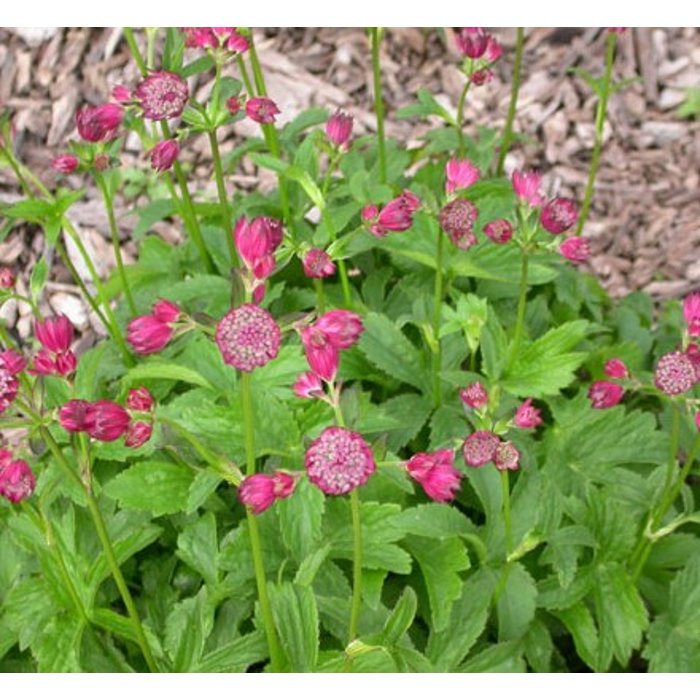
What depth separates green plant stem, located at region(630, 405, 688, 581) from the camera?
1.78 meters

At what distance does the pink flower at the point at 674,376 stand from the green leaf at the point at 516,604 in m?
0.55

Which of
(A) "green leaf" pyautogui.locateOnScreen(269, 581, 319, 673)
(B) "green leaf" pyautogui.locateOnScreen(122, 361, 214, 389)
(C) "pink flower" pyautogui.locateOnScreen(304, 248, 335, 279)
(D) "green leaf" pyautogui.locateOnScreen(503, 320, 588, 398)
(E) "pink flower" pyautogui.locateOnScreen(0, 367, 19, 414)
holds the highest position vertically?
(E) "pink flower" pyautogui.locateOnScreen(0, 367, 19, 414)

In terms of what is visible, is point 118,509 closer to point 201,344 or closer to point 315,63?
point 201,344

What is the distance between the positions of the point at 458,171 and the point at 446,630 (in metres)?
0.86

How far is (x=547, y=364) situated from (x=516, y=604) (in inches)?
19.9

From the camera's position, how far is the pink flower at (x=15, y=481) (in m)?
1.52

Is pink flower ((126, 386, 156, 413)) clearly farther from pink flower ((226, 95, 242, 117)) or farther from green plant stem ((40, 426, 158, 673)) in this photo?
pink flower ((226, 95, 242, 117))

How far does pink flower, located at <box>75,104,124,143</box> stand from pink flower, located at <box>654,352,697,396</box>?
108 cm

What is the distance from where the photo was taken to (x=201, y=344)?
7.46 feet

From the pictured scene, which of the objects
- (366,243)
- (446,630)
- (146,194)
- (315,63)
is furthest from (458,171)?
(315,63)

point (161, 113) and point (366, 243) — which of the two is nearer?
point (161, 113)

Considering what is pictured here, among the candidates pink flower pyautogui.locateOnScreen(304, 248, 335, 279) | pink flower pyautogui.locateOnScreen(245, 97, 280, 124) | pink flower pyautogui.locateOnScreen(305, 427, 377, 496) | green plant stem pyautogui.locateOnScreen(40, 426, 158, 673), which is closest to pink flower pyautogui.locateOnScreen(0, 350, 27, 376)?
green plant stem pyautogui.locateOnScreen(40, 426, 158, 673)

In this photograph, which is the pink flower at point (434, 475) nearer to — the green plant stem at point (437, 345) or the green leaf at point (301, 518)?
the green leaf at point (301, 518)
